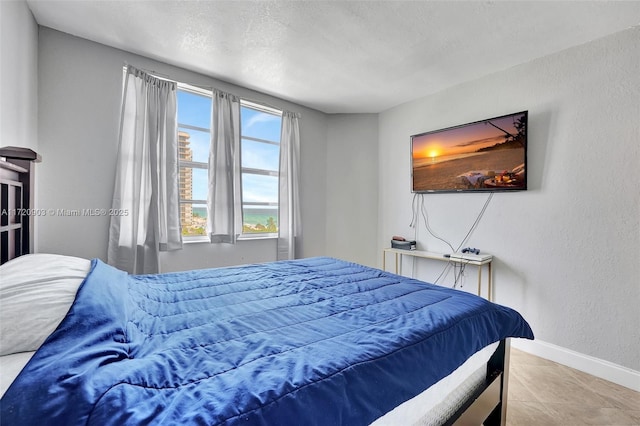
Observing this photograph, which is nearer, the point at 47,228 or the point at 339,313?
the point at 339,313

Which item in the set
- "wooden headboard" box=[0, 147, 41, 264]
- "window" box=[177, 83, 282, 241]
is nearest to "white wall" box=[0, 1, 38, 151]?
"wooden headboard" box=[0, 147, 41, 264]

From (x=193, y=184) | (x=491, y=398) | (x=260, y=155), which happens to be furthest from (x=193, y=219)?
(x=491, y=398)

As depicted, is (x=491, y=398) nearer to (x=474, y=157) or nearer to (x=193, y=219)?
(x=474, y=157)

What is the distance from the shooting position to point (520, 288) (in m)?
2.57

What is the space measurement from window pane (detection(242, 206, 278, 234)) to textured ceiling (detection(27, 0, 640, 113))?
154 centimetres

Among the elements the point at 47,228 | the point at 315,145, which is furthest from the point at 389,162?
the point at 47,228

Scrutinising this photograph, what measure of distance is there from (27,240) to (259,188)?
2253 mm

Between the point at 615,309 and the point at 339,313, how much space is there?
228cm

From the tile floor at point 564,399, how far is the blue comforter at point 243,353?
67cm

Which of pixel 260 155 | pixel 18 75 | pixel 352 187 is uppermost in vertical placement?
pixel 18 75

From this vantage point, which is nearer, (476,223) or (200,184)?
(476,223)

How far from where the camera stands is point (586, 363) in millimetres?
2145

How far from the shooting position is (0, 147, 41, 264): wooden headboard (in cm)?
131

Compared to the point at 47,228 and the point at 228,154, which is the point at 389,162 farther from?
the point at 47,228
